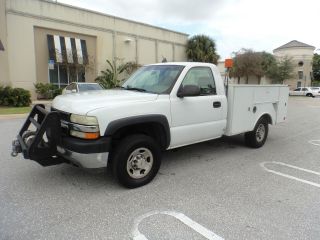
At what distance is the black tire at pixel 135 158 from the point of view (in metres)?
3.81

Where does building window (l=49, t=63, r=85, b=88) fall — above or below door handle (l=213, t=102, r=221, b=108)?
above

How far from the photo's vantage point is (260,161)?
5523 mm

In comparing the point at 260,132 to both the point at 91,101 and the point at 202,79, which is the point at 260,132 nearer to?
the point at 202,79

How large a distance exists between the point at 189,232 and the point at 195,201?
0.76 m

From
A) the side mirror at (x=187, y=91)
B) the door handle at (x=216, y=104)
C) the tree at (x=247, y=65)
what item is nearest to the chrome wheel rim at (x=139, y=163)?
the side mirror at (x=187, y=91)

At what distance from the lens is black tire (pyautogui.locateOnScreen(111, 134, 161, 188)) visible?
3.81 m

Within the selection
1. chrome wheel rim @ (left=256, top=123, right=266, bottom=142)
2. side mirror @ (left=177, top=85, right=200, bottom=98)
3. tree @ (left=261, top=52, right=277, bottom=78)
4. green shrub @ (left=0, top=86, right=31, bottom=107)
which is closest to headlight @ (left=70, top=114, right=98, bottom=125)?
side mirror @ (left=177, top=85, right=200, bottom=98)

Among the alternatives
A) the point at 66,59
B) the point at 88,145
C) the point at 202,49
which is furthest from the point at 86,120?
the point at 202,49

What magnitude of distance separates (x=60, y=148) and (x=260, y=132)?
475 centimetres

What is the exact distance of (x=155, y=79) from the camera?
193 inches

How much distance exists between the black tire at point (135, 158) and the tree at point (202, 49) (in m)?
26.3

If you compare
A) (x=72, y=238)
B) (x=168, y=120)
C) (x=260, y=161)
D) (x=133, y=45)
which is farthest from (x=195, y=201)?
(x=133, y=45)

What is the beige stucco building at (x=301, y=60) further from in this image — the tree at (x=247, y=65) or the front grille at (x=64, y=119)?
the front grille at (x=64, y=119)

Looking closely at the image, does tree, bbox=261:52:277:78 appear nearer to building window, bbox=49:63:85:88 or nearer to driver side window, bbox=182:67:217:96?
building window, bbox=49:63:85:88
